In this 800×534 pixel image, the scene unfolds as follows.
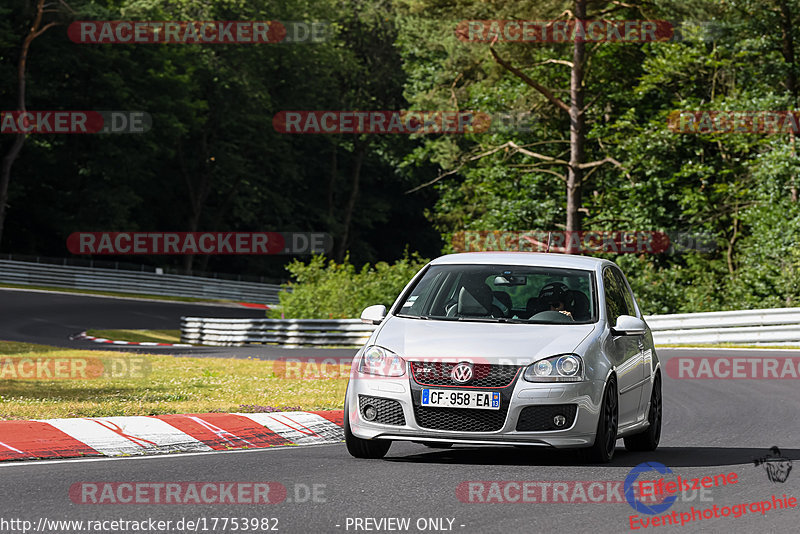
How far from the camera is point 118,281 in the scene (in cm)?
5644

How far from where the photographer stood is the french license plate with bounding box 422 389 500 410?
8.73 metres

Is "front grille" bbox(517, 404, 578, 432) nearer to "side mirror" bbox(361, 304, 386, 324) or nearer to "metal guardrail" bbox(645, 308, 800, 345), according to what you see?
"side mirror" bbox(361, 304, 386, 324)

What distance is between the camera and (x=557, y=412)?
8805mm

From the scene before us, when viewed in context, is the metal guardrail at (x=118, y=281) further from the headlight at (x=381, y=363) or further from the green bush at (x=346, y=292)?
the headlight at (x=381, y=363)

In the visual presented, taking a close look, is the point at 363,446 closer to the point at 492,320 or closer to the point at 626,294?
the point at 492,320

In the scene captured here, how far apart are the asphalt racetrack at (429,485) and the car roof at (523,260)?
1574mm

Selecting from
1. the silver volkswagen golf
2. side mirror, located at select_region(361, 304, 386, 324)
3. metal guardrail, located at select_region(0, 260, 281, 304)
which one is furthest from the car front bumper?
metal guardrail, located at select_region(0, 260, 281, 304)

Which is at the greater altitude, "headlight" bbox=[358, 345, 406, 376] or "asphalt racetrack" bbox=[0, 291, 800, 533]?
"headlight" bbox=[358, 345, 406, 376]

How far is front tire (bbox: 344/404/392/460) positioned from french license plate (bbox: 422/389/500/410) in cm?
70

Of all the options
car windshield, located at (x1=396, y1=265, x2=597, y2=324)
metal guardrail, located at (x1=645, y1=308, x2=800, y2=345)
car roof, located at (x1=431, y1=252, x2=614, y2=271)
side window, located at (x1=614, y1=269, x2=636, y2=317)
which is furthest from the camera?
metal guardrail, located at (x1=645, y1=308, x2=800, y2=345)

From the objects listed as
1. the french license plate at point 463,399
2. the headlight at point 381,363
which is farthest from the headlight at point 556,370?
the headlight at point 381,363

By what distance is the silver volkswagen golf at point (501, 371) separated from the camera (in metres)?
8.77

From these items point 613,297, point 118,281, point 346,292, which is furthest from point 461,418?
point 118,281

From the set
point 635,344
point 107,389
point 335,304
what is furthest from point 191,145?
point 635,344
